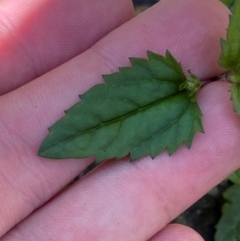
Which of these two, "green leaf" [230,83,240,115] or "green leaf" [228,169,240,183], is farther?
"green leaf" [228,169,240,183]

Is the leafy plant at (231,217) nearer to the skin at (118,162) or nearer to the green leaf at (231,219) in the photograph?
the green leaf at (231,219)

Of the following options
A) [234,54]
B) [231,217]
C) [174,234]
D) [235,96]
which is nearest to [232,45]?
[234,54]

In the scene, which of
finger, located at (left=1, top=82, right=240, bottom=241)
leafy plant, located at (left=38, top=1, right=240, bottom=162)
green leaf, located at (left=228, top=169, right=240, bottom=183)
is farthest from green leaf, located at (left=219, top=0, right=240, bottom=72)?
green leaf, located at (left=228, top=169, right=240, bottom=183)

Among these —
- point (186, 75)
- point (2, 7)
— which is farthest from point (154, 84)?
point (2, 7)

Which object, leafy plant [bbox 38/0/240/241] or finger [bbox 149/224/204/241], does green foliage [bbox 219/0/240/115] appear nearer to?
leafy plant [bbox 38/0/240/241]

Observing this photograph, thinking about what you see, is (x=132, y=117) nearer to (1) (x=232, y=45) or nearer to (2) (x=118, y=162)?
(2) (x=118, y=162)

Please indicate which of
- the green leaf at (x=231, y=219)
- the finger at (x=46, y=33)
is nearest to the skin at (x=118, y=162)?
the finger at (x=46, y=33)

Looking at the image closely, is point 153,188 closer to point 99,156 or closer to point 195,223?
point 99,156
